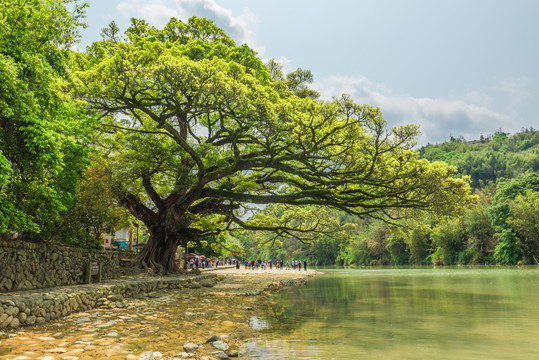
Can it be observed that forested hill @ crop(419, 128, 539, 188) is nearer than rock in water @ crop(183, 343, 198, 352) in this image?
No

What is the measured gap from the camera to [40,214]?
9.25 metres

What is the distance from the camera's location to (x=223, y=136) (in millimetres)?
14797

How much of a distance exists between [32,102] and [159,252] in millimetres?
12769

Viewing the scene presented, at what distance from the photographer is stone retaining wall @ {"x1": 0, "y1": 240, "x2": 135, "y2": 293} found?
9241mm

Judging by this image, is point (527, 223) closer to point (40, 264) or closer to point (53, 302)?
point (40, 264)

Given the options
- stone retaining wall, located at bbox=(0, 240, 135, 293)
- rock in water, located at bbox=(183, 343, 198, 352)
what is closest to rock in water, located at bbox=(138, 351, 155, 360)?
rock in water, located at bbox=(183, 343, 198, 352)

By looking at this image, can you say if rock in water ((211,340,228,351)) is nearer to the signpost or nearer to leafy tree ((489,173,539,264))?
the signpost

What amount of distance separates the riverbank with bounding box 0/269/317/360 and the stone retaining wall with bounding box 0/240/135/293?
7.18 ft

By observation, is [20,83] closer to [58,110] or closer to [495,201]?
[58,110]

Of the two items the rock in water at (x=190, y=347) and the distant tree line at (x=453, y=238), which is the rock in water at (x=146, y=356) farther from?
the distant tree line at (x=453, y=238)

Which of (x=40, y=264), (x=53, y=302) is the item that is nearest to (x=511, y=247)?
(x=40, y=264)

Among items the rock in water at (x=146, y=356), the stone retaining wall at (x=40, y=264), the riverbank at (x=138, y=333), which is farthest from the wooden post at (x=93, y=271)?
the rock in water at (x=146, y=356)

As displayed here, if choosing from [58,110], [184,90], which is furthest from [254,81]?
[58,110]

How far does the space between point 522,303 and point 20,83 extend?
12.8m
